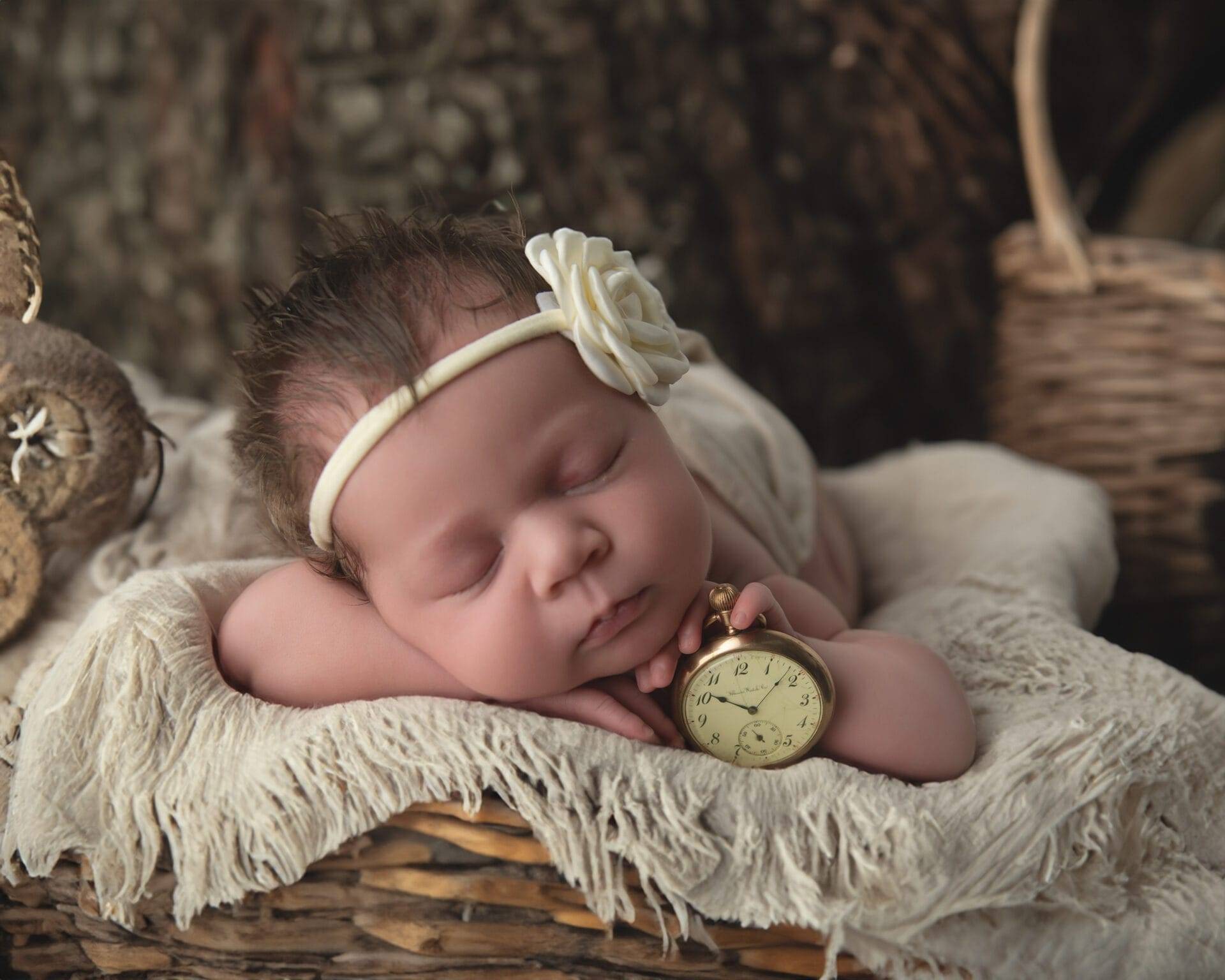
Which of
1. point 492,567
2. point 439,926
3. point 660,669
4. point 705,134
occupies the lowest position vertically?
point 439,926

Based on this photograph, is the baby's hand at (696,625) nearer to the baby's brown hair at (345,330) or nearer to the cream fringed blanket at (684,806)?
the cream fringed blanket at (684,806)

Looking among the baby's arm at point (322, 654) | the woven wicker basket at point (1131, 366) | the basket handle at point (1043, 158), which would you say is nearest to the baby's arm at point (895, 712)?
the baby's arm at point (322, 654)

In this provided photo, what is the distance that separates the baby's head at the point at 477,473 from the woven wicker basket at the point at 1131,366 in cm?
113

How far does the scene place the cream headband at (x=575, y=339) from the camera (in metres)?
0.83

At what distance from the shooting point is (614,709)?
893 millimetres

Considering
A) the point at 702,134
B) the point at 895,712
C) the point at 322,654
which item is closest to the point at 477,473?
the point at 322,654

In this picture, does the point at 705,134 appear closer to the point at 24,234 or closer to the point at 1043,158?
the point at 1043,158

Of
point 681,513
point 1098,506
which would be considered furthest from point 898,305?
point 681,513

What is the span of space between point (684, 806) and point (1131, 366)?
1.30 m

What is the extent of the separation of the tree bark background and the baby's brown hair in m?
0.95

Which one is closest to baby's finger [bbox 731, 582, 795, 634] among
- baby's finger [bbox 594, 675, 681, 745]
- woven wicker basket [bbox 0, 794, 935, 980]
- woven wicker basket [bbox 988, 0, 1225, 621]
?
baby's finger [bbox 594, 675, 681, 745]

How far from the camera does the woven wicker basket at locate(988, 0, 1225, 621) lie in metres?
1.68

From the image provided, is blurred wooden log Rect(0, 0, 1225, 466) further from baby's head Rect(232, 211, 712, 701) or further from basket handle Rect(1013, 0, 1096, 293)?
baby's head Rect(232, 211, 712, 701)

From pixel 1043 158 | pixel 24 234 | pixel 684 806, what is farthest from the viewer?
pixel 1043 158
